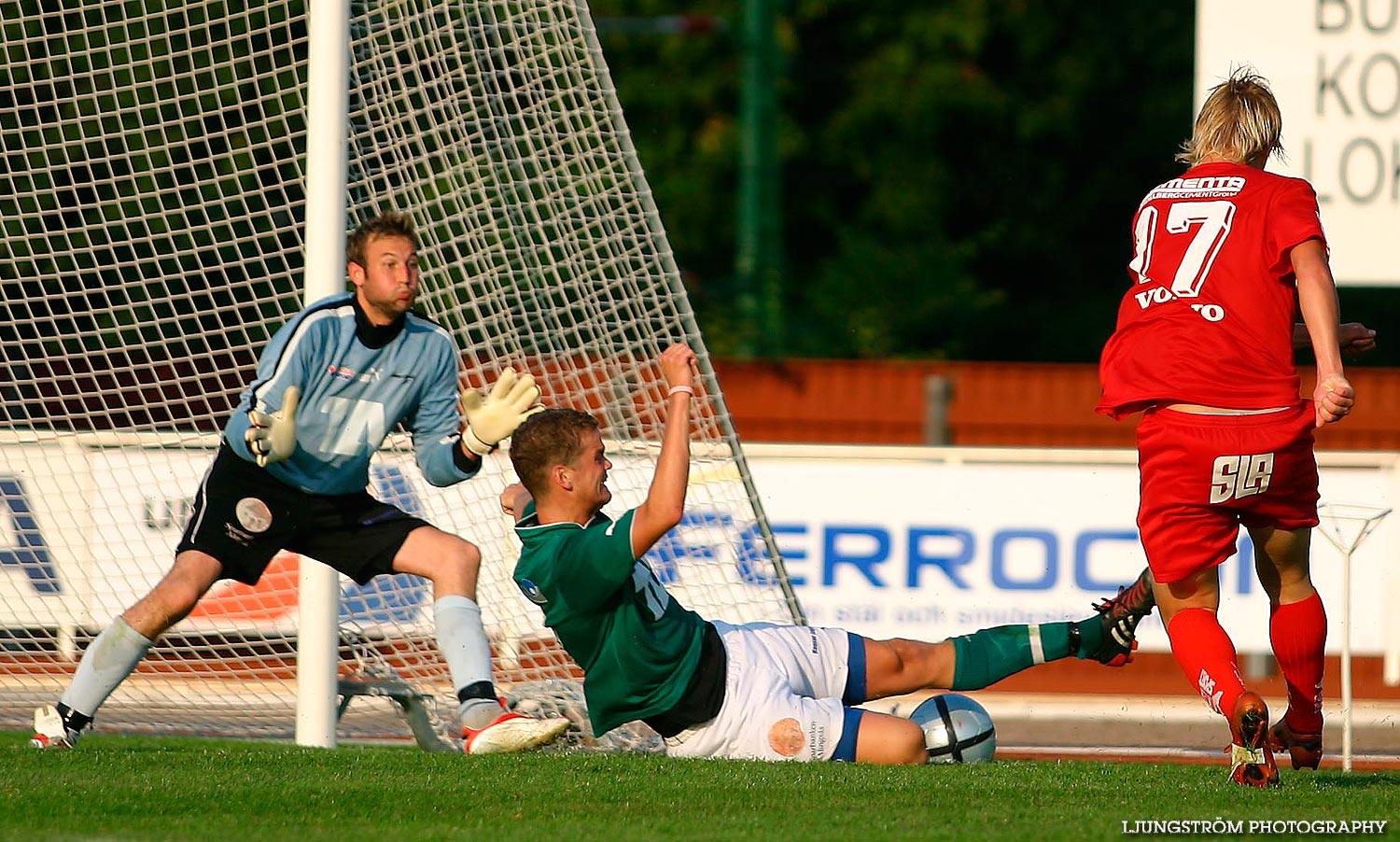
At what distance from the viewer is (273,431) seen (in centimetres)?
521

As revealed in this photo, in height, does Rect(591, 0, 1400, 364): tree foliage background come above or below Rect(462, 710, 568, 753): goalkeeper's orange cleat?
above

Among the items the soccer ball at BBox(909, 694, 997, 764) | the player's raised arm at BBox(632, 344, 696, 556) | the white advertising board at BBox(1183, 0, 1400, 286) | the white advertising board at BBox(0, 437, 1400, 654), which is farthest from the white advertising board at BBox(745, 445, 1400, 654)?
the player's raised arm at BBox(632, 344, 696, 556)

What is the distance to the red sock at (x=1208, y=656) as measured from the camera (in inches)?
174

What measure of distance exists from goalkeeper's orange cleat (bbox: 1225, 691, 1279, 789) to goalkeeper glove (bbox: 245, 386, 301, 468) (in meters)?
2.76

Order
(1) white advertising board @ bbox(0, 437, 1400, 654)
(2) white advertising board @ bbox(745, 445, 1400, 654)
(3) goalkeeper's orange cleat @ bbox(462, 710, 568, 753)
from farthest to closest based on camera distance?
(2) white advertising board @ bbox(745, 445, 1400, 654)
(1) white advertising board @ bbox(0, 437, 1400, 654)
(3) goalkeeper's orange cleat @ bbox(462, 710, 568, 753)

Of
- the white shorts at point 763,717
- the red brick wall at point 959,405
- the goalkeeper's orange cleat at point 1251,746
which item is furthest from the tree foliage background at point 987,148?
the goalkeeper's orange cleat at point 1251,746

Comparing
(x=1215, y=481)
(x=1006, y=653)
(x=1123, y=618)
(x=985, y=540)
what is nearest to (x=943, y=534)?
(x=985, y=540)

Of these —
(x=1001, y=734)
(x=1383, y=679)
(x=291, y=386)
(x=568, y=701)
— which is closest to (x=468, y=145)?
(x=291, y=386)

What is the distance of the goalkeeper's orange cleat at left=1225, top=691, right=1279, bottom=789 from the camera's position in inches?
169

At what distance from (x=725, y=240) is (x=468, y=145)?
18893mm

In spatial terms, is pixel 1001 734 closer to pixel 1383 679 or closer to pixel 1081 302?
pixel 1383 679

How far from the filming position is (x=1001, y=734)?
332 inches

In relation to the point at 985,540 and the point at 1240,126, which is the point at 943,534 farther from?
the point at 1240,126

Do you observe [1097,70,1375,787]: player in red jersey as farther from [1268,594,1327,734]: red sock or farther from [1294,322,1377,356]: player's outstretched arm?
[1294,322,1377,356]: player's outstretched arm
